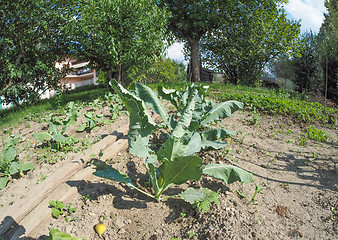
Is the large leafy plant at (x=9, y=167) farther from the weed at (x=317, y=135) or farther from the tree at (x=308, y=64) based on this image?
the tree at (x=308, y=64)

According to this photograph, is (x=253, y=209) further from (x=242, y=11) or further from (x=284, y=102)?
(x=242, y=11)

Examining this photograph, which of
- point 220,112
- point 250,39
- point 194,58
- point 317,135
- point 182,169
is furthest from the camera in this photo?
point 194,58

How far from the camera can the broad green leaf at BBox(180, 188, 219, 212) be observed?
2311 millimetres

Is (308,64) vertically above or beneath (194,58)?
beneath

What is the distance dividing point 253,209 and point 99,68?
19.5 ft

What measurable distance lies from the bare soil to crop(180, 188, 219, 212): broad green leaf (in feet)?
0.48

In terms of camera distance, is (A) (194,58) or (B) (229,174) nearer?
(B) (229,174)

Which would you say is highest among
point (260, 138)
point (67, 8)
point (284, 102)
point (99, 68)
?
point (67, 8)

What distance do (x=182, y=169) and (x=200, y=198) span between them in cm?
40

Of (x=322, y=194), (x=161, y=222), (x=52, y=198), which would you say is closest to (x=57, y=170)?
(x=52, y=198)

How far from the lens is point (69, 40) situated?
6.86 m

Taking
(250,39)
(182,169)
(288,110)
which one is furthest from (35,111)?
(250,39)

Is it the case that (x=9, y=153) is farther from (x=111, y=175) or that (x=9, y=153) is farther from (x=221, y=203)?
(x=221, y=203)

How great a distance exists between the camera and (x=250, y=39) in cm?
1281
